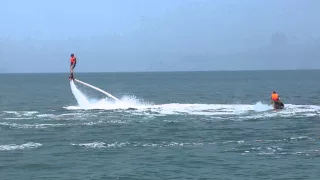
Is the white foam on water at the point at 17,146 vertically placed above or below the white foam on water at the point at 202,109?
below

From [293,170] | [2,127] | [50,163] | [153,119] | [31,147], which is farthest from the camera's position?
[153,119]

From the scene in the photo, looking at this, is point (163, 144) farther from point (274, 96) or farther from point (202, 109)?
point (202, 109)

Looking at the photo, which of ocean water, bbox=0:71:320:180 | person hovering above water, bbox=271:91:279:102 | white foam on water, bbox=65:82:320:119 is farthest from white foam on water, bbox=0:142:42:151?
person hovering above water, bbox=271:91:279:102

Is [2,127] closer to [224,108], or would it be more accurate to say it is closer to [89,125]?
[89,125]

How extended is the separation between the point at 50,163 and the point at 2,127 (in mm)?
18363

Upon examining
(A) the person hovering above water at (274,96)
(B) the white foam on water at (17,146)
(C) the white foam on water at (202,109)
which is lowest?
(B) the white foam on water at (17,146)

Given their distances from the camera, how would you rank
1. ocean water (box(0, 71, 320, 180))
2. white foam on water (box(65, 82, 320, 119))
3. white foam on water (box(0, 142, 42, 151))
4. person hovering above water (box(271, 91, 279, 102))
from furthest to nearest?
person hovering above water (box(271, 91, 279, 102)) → white foam on water (box(65, 82, 320, 119)) → white foam on water (box(0, 142, 42, 151)) → ocean water (box(0, 71, 320, 180))

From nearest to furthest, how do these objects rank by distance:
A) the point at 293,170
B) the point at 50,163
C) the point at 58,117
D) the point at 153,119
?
1. the point at 293,170
2. the point at 50,163
3. the point at 153,119
4. the point at 58,117

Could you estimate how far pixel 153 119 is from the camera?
55.5 metres

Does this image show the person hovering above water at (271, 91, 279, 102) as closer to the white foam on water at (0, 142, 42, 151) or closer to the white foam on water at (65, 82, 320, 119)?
the white foam on water at (65, 82, 320, 119)

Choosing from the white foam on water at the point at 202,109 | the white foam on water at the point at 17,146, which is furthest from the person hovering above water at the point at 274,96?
the white foam on water at the point at 17,146

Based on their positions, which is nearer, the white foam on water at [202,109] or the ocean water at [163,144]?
the ocean water at [163,144]

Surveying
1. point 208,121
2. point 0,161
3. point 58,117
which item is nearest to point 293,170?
point 0,161

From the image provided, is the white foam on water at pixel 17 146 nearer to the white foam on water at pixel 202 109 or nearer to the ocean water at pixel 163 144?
the ocean water at pixel 163 144
